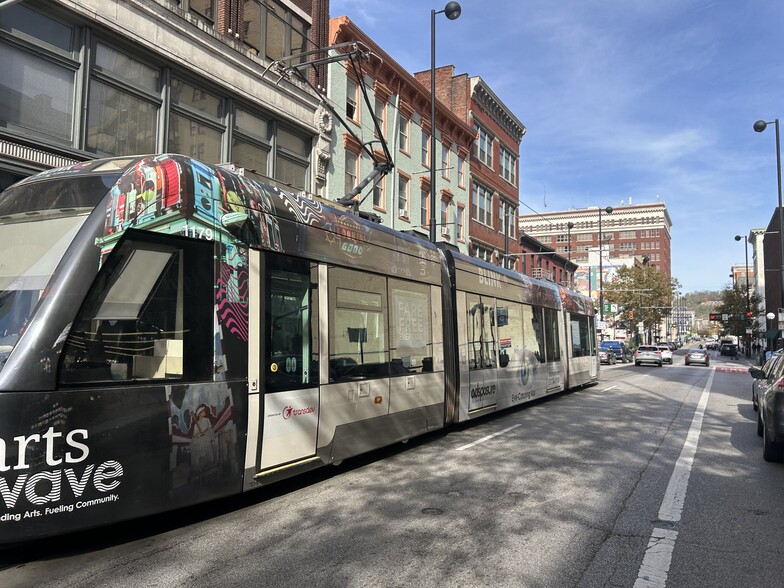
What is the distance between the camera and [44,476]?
406 cm

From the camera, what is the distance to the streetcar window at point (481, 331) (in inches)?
416

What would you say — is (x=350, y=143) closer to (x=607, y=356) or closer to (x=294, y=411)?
(x=294, y=411)

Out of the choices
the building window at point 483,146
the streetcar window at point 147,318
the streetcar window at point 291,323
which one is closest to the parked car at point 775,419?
the streetcar window at point 291,323

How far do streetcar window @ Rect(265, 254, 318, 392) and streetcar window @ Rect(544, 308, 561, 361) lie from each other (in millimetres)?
9774

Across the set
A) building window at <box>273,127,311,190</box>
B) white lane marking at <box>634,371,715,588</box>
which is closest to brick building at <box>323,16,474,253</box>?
building window at <box>273,127,311,190</box>

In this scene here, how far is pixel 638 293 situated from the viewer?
64.6 meters

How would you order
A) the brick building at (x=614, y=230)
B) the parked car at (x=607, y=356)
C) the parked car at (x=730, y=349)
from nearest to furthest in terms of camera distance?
1. the parked car at (x=607, y=356)
2. the parked car at (x=730, y=349)
3. the brick building at (x=614, y=230)

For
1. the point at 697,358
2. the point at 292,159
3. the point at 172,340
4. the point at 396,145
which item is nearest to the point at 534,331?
the point at 292,159

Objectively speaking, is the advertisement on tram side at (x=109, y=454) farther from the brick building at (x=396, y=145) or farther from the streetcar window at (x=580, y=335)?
the brick building at (x=396, y=145)

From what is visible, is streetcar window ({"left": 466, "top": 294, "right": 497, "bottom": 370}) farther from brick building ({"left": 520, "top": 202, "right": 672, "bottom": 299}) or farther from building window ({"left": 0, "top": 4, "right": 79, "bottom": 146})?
brick building ({"left": 520, "top": 202, "right": 672, "bottom": 299})

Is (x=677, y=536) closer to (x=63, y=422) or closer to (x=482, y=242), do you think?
(x=63, y=422)

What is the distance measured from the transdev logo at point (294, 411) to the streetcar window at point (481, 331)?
4675mm

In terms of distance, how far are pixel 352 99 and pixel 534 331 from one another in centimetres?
1321

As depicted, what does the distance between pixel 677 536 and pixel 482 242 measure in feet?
103
